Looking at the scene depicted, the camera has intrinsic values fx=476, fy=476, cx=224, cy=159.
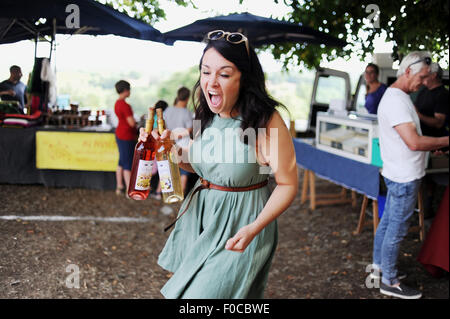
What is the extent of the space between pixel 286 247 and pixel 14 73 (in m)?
2.93

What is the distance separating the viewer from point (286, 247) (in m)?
4.00

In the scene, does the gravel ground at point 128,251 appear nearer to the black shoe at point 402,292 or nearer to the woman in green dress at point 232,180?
the black shoe at point 402,292

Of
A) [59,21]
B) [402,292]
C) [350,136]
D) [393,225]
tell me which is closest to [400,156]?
[393,225]

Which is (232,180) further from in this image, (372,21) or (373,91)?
(373,91)

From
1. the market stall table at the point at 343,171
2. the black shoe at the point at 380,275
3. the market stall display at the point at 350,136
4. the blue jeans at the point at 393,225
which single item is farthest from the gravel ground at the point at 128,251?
the market stall display at the point at 350,136

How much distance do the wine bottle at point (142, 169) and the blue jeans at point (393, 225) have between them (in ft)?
5.76

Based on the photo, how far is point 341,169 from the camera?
384cm

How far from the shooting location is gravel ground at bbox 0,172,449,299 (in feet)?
5.42

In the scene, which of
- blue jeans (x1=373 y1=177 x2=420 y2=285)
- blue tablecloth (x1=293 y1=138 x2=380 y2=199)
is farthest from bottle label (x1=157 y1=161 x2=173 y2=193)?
blue tablecloth (x1=293 y1=138 x2=380 y2=199)

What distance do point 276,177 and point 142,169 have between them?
407 millimetres

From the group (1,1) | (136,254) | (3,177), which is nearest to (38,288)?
(3,177)

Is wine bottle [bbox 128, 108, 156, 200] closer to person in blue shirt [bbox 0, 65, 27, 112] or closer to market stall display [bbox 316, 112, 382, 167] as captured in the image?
person in blue shirt [bbox 0, 65, 27, 112]

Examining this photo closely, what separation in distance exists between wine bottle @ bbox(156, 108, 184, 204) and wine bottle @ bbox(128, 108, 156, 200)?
0.03m
